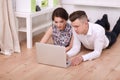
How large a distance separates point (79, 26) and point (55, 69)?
0.44 metres

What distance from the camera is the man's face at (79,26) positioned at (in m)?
2.10

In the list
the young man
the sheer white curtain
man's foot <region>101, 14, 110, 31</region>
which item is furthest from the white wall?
the sheer white curtain

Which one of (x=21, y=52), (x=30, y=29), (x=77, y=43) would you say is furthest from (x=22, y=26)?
(x=77, y=43)

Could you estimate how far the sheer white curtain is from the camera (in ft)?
7.71

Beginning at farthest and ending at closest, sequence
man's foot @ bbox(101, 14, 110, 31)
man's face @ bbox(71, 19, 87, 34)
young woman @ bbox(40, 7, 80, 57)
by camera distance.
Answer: man's foot @ bbox(101, 14, 110, 31), young woman @ bbox(40, 7, 80, 57), man's face @ bbox(71, 19, 87, 34)

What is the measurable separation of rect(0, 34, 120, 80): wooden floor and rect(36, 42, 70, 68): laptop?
0.14 ft

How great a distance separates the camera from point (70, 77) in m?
1.92

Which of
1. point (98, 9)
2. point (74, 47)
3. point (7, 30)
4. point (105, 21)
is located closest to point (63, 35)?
point (74, 47)

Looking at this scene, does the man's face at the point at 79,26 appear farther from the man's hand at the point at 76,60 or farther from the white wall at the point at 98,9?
the white wall at the point at 98,9

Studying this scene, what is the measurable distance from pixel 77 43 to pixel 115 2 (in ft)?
3.81

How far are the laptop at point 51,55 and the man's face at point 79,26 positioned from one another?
0.93 feet

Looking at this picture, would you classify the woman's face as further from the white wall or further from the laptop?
the white wall

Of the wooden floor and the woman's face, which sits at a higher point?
the woman's face

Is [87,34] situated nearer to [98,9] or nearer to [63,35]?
[63,35]
